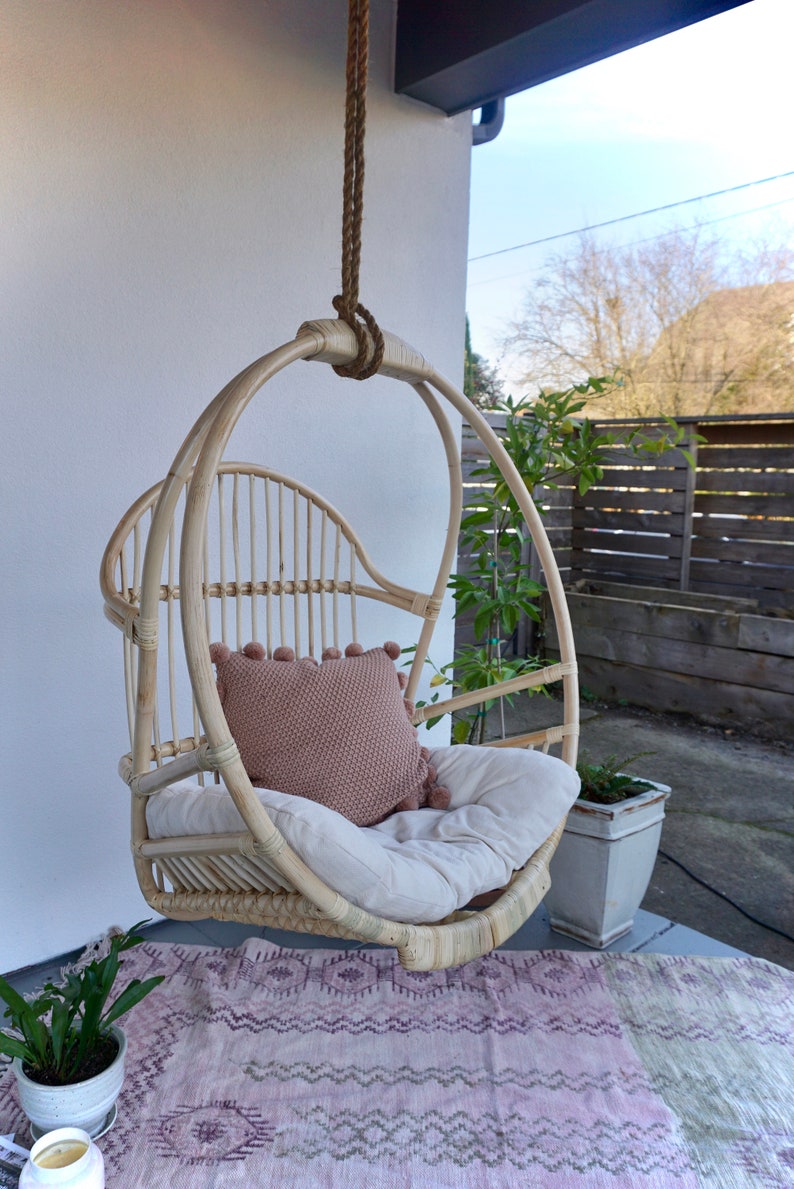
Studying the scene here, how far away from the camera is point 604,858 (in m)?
1.70

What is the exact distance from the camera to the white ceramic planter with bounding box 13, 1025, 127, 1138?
1.10 m

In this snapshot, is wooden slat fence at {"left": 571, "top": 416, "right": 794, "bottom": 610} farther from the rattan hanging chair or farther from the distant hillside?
the rattan hanging chair

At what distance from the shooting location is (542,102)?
4.97 meters

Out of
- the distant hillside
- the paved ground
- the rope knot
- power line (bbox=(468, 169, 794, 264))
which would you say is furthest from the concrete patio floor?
power line (bbox=(468, 169, 794, 264))

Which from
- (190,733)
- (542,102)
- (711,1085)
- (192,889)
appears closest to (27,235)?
(190,733)

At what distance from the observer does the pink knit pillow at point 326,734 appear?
141cm

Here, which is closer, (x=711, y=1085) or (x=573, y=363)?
(x=711, y=1085)

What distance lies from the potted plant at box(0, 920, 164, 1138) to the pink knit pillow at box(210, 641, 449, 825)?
0.37 metres

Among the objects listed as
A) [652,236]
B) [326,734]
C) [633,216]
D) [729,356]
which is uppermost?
[633,216]

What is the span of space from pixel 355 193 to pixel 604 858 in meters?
1.31

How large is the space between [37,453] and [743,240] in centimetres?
484

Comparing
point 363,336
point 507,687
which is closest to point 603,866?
point 507,687

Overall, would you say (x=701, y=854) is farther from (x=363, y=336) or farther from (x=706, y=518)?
(x=706, y=518)

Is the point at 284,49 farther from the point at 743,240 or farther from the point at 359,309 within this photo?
the point at 743,240
